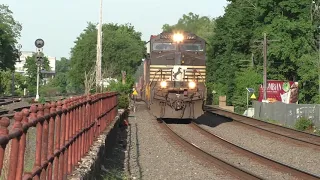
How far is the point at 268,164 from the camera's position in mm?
13289

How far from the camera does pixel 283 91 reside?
162 feet

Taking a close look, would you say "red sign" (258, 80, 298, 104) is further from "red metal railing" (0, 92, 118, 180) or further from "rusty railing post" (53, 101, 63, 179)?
"rusty railing post" (53, 101, 63, 179)

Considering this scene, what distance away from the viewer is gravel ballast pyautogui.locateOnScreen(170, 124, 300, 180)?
39.8 ft

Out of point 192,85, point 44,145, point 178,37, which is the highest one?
point 178,37

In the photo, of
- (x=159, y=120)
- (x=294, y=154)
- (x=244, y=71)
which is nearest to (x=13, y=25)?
(x=244, y=71)

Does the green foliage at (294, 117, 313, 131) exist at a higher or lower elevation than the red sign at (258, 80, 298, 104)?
lower

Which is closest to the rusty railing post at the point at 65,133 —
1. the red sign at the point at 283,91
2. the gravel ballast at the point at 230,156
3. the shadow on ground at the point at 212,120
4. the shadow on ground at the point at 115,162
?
the shadow on ground at the point at 115,162

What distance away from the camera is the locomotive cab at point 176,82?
23.5 metres

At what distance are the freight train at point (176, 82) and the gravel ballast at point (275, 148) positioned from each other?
5.46 feet

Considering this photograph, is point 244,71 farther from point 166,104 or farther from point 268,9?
point 166,104

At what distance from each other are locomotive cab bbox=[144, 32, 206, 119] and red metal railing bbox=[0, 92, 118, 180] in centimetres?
1363

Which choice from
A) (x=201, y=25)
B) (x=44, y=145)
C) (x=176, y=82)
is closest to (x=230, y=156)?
(x=176, y=82)

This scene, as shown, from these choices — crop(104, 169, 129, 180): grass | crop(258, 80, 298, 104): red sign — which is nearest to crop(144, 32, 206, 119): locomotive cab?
crop(104, 169, 129, 180): grass

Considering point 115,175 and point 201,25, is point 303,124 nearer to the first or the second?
point 115,175
